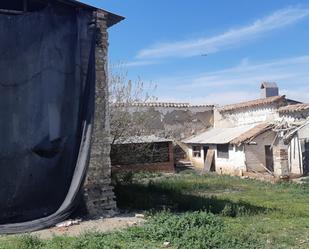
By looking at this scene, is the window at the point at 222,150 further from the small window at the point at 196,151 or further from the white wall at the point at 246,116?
the small window at the point at 196,151

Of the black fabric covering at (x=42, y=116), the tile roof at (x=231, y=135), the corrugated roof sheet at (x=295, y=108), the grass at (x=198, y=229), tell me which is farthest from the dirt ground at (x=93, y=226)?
the tile roof at (x=231, y=135)

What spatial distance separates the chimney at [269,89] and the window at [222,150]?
192 inches

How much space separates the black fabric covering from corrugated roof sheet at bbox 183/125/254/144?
13.5 m

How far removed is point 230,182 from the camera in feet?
54.4

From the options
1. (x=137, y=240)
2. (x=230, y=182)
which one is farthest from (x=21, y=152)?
(x=230, y=182)

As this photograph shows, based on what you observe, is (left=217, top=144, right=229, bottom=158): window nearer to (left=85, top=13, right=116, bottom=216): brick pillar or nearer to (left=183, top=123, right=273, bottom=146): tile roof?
(left=183, top=123, right=273, bottom=146): tile roof

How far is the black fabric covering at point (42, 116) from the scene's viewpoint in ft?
22.6

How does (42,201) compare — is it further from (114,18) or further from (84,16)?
(114,18)

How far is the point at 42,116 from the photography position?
7188 mm

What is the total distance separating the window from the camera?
20853mm

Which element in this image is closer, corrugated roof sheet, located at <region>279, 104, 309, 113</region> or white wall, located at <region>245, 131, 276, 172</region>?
corrugated roof sheet, located at <region>279, 104, 309, 113</region>

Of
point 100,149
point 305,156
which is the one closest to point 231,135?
point 305,156

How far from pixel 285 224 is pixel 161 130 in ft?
58.7

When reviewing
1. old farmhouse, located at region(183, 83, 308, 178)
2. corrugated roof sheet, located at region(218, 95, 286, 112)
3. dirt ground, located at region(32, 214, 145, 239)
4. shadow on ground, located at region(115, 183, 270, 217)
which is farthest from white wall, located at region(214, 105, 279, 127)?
dirt ground, located at region(32, 214, 145, 239)
